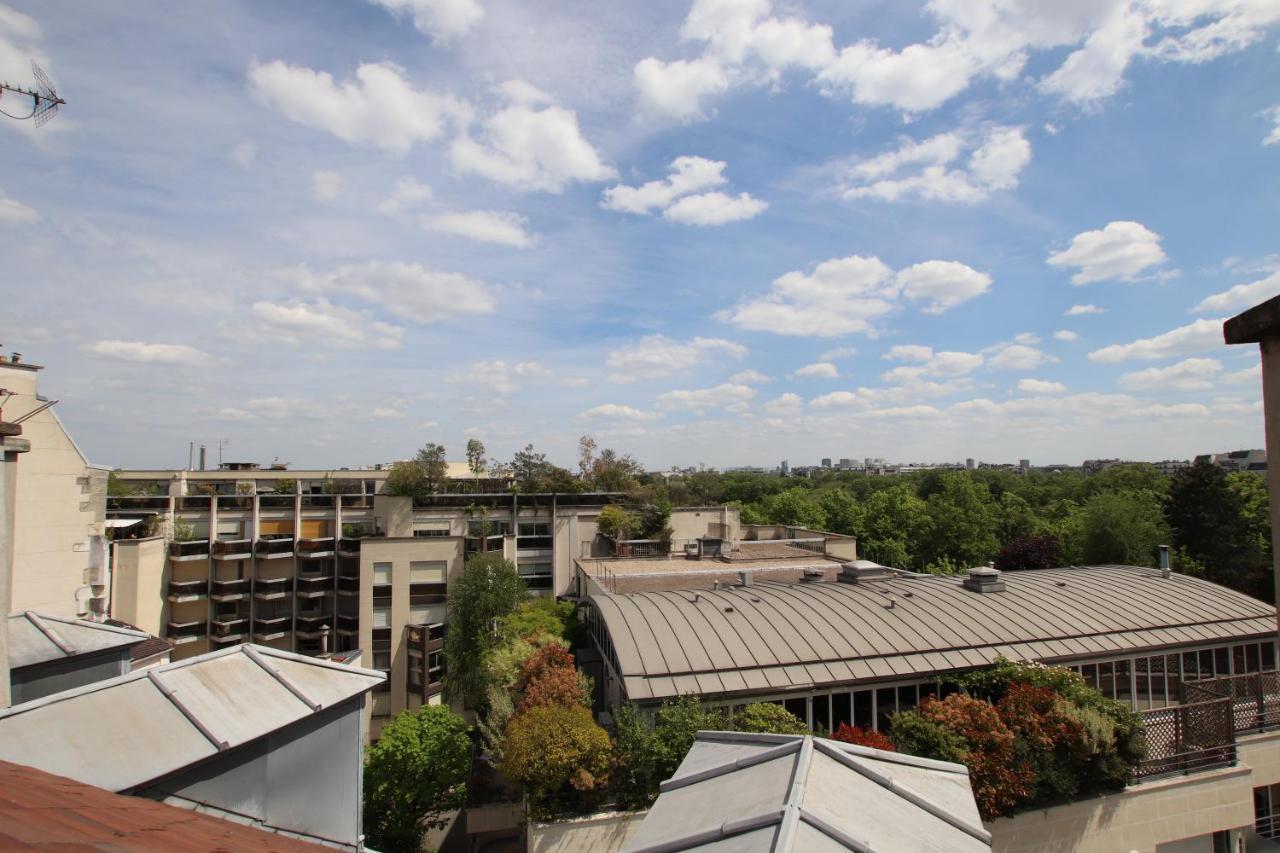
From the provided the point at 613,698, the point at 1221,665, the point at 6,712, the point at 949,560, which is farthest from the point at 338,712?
the point at 949,560

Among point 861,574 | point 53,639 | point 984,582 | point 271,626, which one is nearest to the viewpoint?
point 53,639

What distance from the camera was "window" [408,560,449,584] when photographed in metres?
35.7

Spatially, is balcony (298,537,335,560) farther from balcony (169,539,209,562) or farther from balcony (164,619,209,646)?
balcony (164,619,209,646)

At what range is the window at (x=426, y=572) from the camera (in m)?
35.7

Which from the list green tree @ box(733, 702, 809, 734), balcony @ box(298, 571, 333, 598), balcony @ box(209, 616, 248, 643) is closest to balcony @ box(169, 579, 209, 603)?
balcony @ box(209, 616, 248, 643)

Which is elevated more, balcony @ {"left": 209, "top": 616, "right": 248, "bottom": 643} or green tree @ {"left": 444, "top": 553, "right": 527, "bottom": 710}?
green tree @ {"left": 444, "top": 553, "right": 527, "bottom": 710}

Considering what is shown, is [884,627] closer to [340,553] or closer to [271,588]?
[340,553]

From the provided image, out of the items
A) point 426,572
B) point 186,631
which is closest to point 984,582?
point 426,572

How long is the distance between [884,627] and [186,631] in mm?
43298

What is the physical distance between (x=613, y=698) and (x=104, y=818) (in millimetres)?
15658

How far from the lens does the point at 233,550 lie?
39969 mm

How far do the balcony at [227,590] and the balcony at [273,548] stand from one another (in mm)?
2089

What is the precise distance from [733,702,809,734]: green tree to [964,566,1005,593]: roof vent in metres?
10.3

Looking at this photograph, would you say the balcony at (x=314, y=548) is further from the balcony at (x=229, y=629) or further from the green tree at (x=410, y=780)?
the green tree at (x=410, y=780)
